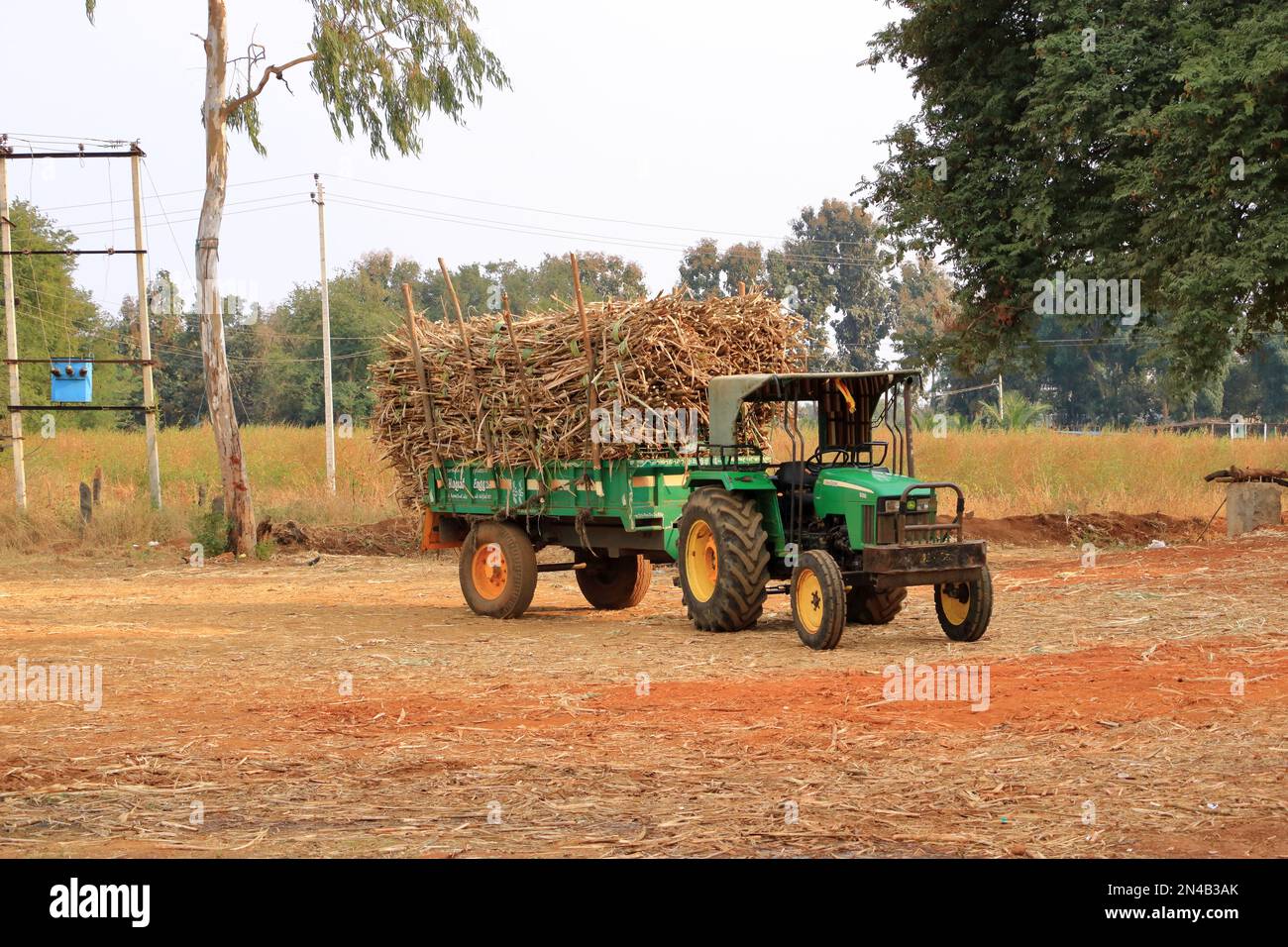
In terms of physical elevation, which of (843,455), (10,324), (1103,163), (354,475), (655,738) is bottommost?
(655,738)

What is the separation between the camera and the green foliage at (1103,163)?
18.8 meters

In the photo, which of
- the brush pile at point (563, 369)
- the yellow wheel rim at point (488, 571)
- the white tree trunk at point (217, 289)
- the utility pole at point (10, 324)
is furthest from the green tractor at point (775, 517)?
the utility pole at point (10, 324)

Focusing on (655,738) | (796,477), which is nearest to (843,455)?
(796,477)

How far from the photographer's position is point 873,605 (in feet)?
44.7

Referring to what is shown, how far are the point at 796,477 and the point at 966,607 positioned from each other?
1.93 m

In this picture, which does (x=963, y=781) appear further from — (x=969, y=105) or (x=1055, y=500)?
(x=1055, y=500)

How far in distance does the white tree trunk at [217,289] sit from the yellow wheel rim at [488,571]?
8.78m

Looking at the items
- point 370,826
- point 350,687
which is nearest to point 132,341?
point 350,687

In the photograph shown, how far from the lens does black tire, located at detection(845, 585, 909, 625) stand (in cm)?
1352

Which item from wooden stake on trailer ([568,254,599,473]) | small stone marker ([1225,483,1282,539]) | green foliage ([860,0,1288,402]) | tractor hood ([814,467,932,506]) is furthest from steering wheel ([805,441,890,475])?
small stone marker ([1225,483,1282,539])

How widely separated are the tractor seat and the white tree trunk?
12.8m

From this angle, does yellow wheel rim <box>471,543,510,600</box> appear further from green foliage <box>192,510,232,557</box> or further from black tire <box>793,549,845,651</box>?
green foliage <box>192,510,232,557</box>

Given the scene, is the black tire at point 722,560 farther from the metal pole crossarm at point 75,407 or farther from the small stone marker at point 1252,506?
the metal pole crossarm at point 75,407

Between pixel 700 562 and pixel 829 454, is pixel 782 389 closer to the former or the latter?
pixel 829 454
